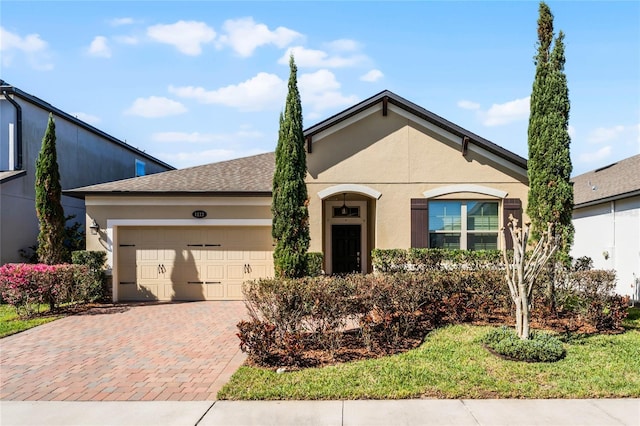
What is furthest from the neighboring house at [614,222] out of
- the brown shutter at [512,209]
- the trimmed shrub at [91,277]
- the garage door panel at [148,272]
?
the trimmed shrub at [91,277]

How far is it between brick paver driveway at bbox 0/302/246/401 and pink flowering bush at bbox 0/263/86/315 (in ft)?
2.92

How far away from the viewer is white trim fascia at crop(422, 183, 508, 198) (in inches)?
482

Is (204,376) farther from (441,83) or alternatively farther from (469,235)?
(441,83)

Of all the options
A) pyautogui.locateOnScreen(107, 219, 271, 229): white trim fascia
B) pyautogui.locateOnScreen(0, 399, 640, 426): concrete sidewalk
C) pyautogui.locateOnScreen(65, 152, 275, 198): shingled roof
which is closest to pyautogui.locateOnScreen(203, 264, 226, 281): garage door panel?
pyautogui.locateOnScreen(107, 219, 271, 229): white trim fascia

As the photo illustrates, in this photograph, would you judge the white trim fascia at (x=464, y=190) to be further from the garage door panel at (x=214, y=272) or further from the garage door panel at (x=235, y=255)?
the garage door panel at (x=214, y=272)

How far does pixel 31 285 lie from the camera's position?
1041 cm

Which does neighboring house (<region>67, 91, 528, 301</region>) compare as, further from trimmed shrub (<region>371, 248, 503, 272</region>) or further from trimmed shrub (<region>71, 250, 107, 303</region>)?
trimmed shrub (<region>371, 248, 503, 272</region>)

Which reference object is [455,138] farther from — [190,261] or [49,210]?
[49,210]

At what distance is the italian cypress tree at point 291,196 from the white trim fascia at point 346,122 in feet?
6.16

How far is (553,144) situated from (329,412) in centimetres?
827

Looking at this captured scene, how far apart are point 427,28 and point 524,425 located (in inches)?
342

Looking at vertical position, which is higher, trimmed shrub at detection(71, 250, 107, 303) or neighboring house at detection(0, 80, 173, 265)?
neighboring house at detection(0, 80, 173, 265)

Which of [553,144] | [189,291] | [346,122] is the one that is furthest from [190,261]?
[553,144]

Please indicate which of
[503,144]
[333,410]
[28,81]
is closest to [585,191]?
[503,144]
